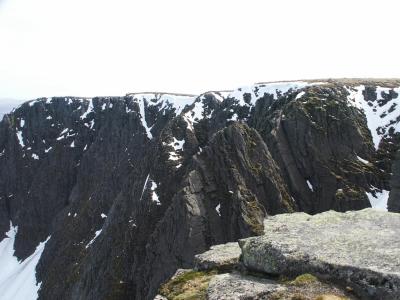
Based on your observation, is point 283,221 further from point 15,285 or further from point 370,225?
point 15,285

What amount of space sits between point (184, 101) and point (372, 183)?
78232 millimetres

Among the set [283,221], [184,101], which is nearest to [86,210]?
[184,101]

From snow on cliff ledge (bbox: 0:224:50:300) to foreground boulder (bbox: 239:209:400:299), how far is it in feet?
522

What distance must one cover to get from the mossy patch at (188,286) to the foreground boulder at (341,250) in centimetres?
210

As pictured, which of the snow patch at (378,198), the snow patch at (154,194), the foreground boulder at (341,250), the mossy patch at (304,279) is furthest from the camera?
the snow patch at (154,194)

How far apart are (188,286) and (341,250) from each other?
6.65 meters

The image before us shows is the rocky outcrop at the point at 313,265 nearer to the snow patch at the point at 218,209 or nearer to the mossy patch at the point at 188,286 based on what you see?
the mossy patch at the point at 188,286

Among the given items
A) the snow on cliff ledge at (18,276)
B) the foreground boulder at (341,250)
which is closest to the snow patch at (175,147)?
the foreground boulder at (341,250)

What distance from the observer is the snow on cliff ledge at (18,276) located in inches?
6358

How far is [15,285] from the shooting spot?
169 metres

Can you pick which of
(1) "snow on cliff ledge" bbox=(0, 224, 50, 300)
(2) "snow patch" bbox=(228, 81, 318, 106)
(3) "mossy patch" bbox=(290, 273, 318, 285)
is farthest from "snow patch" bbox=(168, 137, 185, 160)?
(1) "snow on cliff ledge" bbox=(0, 224, 50, 300)

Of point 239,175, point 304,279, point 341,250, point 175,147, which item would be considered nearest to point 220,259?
point 304,279

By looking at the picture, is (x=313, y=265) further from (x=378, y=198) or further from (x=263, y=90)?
(x=263, y=90)

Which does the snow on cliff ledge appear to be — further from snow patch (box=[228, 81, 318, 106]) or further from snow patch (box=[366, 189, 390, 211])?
snow patch (box=[366, 189, 390, 211])
